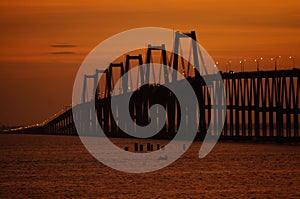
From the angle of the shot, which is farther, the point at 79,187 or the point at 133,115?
the point at 133,115

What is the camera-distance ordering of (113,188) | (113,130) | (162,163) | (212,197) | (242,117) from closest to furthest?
(212,197) < (113,188) < (162,163) < (242,117) < (113,130)

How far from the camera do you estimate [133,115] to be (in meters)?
168

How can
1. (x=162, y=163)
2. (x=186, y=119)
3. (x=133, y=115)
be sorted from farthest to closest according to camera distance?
1. (x=133, y=115)
2. (x=186, y=119)
3. (x=162, y=163)

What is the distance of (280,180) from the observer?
228 feet

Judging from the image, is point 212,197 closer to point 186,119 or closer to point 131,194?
point 131,194

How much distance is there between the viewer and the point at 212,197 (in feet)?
196

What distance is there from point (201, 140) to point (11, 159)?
4227 centimetres

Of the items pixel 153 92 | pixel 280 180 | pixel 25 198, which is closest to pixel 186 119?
pixel 153 92

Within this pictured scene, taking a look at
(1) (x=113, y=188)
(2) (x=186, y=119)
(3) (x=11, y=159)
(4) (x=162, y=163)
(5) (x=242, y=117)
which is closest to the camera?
(1) (x=113, y=188)

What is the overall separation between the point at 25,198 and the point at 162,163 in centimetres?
2968

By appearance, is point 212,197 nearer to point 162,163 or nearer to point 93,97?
point 162,163

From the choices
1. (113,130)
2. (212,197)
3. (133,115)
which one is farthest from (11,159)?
(113,130)

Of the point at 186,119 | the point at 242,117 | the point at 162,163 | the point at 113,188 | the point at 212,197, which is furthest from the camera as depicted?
the point at 186,119

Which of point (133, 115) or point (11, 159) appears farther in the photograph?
point (133, 115)
